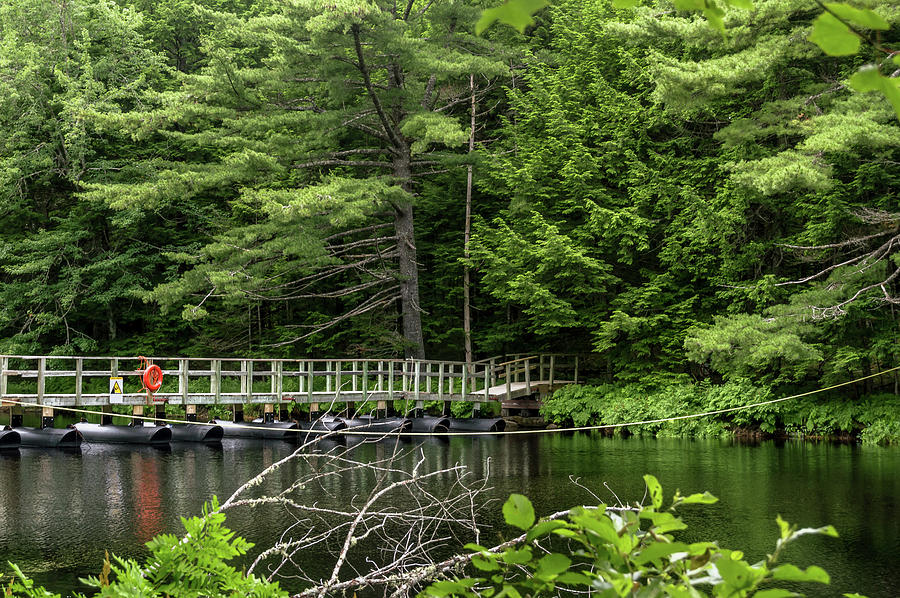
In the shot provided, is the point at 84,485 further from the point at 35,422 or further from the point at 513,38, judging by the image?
the point at 513,38

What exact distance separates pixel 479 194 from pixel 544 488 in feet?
50.8

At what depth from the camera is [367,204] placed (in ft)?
58.5

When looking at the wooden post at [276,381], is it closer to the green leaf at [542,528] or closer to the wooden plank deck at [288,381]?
the wooden plank deck at [288,381]

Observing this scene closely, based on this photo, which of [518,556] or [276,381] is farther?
[276,381]

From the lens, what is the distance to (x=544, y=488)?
9945 mm

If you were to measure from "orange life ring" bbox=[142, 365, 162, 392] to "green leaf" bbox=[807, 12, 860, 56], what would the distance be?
15.8m

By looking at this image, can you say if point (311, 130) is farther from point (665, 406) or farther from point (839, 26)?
point (839, 26)


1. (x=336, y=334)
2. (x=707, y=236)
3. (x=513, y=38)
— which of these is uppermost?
(x=513, y=38)

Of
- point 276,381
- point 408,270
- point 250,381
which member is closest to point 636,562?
point 250,381

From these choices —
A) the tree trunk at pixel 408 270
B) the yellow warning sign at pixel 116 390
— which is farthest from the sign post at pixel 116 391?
the tree trunk at pixel 408 270

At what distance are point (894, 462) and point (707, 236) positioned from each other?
24.7ft

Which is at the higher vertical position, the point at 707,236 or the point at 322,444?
the point at 707,236

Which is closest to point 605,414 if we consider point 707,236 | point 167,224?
point 707,236

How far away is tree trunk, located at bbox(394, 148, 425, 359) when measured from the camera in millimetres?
20562
